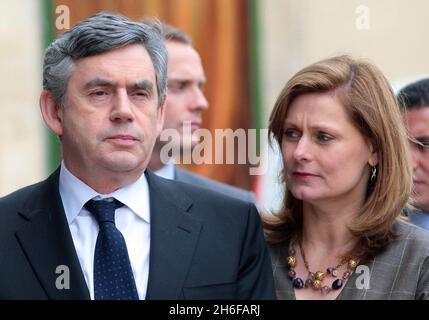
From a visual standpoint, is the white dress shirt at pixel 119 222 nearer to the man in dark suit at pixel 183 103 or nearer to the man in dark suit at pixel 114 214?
the man in dark suit at pixel 114 214

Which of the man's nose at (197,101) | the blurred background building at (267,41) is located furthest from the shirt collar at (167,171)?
the blurred background building at (267,41)

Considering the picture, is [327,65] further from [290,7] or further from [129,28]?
[290,7]

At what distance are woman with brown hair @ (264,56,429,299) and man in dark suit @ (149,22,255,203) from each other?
145 centimetres

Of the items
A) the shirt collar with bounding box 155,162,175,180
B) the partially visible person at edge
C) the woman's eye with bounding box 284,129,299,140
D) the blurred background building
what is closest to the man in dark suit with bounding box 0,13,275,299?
the woman's eye with bounding box 284,129,299,140

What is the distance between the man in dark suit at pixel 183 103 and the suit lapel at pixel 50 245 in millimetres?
1694

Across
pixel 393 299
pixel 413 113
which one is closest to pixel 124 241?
pixel 393 299

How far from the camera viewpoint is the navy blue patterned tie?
2.57 meters

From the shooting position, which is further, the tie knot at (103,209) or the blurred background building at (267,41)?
the blurred background building at (267,41)

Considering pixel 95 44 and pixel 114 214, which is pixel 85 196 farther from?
pixel 95 44

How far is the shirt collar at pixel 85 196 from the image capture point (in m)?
2.69

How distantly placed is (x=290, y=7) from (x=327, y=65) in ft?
9.19

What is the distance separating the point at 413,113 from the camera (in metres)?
3.62

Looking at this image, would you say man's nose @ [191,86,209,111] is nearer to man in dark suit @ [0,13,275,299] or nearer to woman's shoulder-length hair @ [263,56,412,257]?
woman's shoulder-length hair @ [263,56,412,257]

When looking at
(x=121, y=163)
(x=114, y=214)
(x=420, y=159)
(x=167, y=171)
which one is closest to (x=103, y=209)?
(x=114, y=214)
